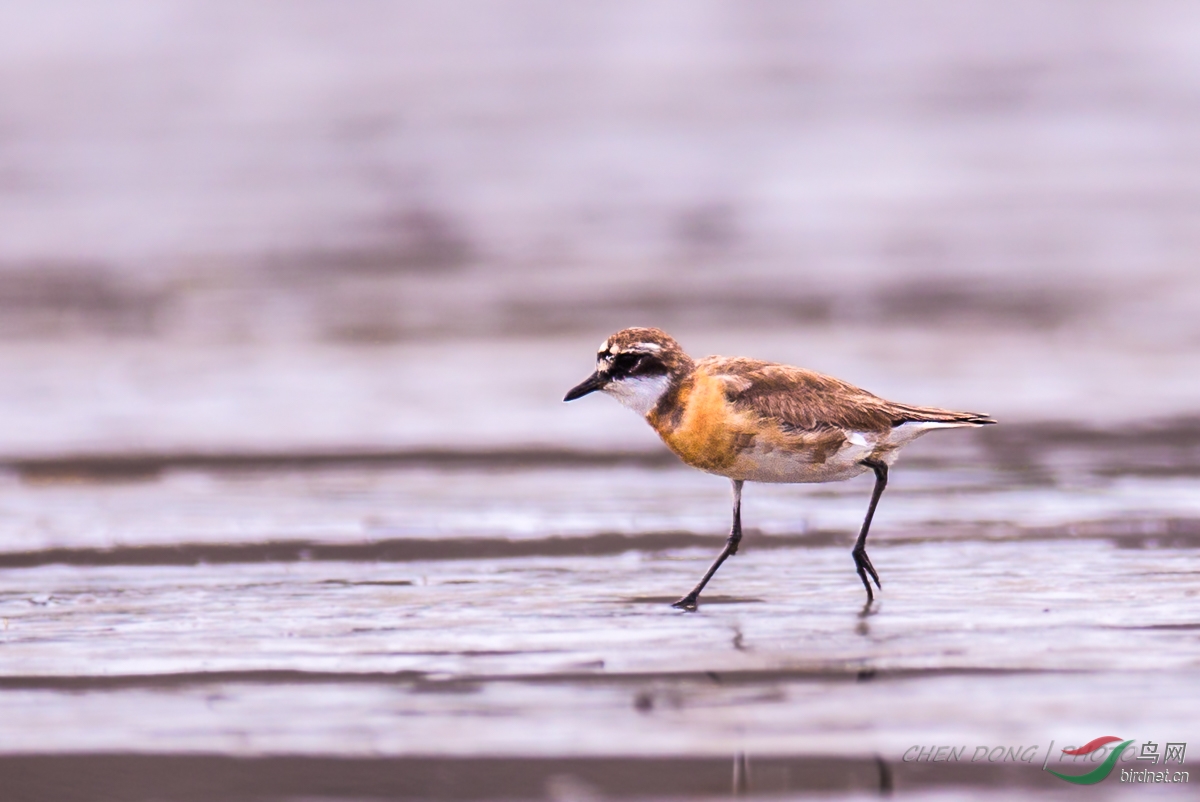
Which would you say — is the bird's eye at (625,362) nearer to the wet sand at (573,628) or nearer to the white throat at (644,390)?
the white throat at (644,390)

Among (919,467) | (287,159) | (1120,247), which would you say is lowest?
(919,467)

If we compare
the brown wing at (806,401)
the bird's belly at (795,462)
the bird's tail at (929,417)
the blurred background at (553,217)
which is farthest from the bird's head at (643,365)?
the blurred background at (553,217)

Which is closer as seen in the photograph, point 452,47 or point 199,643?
point 199,643

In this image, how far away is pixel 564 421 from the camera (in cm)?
1027

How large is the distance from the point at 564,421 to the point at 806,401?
3848 mm

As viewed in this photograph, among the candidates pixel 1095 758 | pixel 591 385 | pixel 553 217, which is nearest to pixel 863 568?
pixel 591 385

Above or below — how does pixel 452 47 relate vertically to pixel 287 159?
above

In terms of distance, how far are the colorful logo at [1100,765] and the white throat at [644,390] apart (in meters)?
2.42

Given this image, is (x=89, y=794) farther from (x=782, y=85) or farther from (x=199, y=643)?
(x=782, y=85)

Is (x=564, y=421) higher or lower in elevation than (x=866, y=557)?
higher

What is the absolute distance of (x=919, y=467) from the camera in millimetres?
8961

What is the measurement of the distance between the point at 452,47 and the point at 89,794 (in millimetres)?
29360

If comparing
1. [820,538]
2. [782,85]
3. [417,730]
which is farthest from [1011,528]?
[782,85]

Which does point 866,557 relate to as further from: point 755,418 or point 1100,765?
point 1100,765
